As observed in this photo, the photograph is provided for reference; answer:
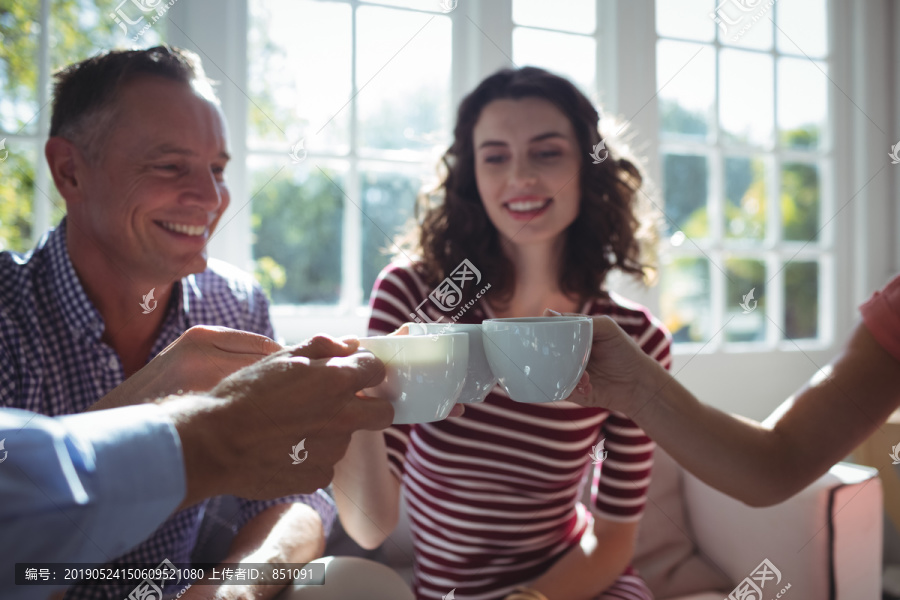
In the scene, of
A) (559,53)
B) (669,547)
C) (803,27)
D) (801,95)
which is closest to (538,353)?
(669,547)

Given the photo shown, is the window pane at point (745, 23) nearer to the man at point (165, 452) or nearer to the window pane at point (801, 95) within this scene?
the window pane at point (801, 95)

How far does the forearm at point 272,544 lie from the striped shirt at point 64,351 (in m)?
0.04

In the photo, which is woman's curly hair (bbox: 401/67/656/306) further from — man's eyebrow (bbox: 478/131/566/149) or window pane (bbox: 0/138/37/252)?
window pane (bbox: 0/138/37/252)

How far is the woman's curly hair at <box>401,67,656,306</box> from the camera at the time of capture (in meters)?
1.34

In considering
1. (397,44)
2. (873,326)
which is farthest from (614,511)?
(397,44)

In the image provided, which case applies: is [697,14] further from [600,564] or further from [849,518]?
[600,564]

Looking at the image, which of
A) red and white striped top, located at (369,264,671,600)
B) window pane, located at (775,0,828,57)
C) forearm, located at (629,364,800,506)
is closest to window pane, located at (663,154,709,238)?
window pane, located at (775,0,828,57)

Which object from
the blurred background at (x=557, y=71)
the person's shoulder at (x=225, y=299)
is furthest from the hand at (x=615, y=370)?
the blurred background at (x=557, y=71)

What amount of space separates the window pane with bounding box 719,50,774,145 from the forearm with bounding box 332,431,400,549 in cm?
212

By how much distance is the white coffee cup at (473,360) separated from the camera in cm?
71

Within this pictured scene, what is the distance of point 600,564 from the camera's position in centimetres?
114

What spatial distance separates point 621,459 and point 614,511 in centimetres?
10

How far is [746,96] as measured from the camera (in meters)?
2.49

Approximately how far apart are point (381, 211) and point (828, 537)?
1568mm
